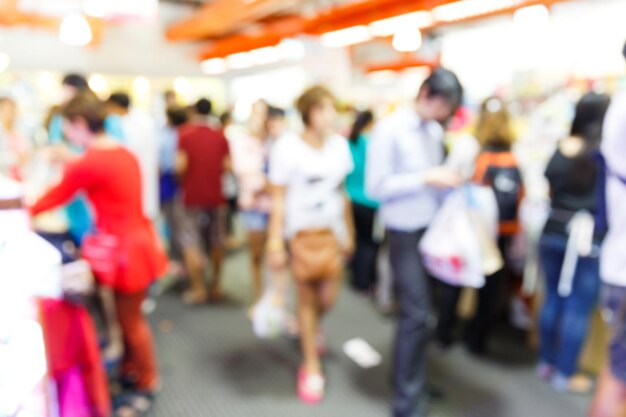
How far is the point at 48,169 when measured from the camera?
2648 mm

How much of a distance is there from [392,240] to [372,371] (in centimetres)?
103

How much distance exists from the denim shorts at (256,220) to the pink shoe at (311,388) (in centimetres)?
109

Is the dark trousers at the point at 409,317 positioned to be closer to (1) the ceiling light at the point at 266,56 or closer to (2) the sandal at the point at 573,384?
(2) the sandal at the point at 573,384

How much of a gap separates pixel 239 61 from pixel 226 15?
137 inches

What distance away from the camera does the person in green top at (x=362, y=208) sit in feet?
12.9

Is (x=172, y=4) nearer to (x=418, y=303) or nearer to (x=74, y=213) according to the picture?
(x=74, y=213)

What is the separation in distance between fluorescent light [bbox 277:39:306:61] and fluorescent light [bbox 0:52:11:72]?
4969 mm

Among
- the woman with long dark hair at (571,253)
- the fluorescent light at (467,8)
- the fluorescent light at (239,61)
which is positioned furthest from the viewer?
the fluorescent light at (239,61)

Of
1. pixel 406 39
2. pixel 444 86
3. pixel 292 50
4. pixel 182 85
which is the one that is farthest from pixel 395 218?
pixel 182 85

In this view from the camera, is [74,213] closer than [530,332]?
Yes

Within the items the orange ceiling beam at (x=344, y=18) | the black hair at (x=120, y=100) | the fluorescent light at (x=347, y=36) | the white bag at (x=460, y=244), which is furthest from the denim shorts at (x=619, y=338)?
the fluorescent light at (x=347, y=36)

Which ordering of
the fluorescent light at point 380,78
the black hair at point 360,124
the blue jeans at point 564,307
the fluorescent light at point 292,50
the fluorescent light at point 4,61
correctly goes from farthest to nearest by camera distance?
the fluorescent light at point 380,78 < the fluorescent light at point 292,50 < the fluorescent light at point 4,61 < the black hair at point 360,124 < the blue jeans at point 564,307

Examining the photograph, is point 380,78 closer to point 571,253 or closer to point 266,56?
point 266,56

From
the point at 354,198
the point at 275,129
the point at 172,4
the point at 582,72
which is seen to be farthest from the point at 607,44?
the point at 172,4
